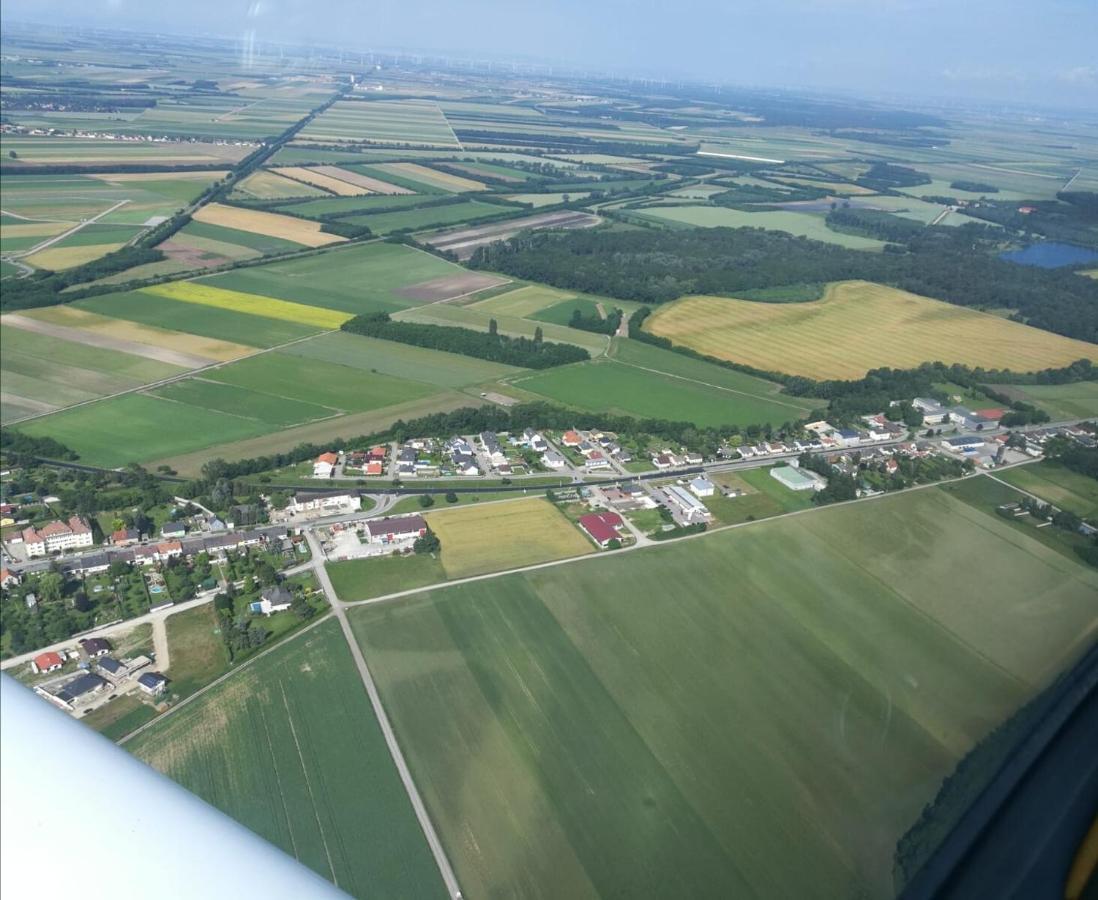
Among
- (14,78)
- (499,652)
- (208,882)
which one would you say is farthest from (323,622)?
(14,78)

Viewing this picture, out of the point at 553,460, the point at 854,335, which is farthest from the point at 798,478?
the point at 854,335

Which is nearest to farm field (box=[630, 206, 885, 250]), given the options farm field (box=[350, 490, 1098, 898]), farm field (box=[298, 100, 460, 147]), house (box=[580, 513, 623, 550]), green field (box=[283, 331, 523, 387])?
green field (box=[283, 331, 523, 387])

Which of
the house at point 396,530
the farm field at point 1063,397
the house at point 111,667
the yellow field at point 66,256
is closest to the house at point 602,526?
the house at point 396,530

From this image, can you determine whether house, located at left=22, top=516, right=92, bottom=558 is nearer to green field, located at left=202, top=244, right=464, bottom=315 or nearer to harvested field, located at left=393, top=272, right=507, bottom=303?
green field, located at left=202, top=244, right=464, bottom=315

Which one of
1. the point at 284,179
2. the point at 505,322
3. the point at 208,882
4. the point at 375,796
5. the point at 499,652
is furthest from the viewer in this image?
the point at 284,179

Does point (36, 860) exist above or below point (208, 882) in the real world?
above

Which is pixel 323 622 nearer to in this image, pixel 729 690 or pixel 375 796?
pixel 375 796
